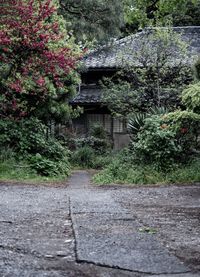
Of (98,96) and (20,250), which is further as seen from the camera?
(98,96)

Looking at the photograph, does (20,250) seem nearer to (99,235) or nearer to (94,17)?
(99,235)

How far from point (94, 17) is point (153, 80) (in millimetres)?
7776

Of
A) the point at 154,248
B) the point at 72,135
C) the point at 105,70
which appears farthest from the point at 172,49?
the point at 154,248

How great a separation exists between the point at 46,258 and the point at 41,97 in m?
11.2

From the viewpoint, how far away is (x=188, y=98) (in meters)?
11.7

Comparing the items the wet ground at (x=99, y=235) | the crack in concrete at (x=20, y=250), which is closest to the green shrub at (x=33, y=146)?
the wet ground at (x=99, y=235)

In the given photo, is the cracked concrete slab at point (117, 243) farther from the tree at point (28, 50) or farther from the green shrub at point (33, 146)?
the green shrub at point (33, 146)

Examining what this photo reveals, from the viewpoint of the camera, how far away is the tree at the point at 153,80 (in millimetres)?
17344

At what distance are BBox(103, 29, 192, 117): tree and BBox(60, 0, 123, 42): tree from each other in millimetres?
5497

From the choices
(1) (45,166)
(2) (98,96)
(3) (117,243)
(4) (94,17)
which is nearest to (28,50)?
(1) (45,166)

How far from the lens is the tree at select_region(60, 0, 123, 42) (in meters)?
23.3

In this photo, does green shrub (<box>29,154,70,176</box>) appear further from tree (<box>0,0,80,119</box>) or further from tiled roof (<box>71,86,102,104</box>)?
tiled roof (<box>71,86,102,104</box>)

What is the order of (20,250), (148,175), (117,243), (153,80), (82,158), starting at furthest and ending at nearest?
(82,158)
(153,80)
(148,175)
(117,243)
(20,250)

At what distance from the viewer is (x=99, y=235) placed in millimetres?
5398
